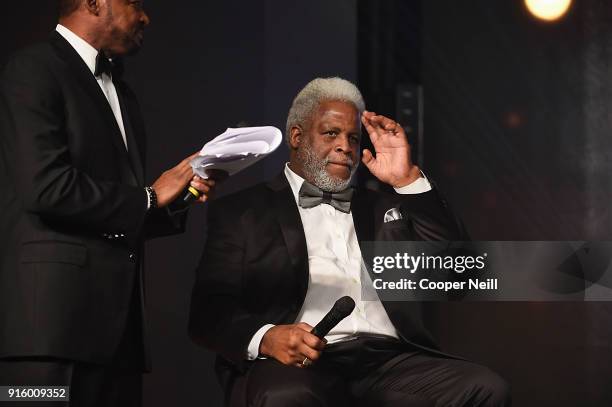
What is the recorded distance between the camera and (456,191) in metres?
3.50

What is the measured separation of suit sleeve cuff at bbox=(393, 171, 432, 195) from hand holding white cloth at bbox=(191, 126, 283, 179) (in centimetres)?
68

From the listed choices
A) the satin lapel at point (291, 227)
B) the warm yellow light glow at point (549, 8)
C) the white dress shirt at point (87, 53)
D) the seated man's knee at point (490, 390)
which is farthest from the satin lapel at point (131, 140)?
the warm yellow light glow at point (549, 8)

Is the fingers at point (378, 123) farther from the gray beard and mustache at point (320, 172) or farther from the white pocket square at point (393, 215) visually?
the white pocket square at point (393, 215)

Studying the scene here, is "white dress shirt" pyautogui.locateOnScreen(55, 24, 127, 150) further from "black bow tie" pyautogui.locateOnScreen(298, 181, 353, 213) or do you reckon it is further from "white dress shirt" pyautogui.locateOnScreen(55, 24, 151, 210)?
"black bow tie" pyautogui.locateOnScreen(298, 181, 353, 213)

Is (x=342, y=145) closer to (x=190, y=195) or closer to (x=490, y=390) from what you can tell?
(x=190, y=195)

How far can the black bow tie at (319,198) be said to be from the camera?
2.77 m

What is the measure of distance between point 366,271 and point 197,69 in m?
1.02

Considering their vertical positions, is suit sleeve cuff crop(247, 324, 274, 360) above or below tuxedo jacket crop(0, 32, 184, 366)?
below

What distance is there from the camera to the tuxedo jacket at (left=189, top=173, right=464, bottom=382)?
2.54 m

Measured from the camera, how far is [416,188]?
9.24ft

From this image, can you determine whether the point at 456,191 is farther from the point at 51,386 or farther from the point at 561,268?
the point at 51,386

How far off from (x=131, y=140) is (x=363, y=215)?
832 millimetres

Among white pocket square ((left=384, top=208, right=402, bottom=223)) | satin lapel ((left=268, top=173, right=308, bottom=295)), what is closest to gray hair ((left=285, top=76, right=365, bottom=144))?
satin lapel ((left=268, top=173, right=308, bottom=295))

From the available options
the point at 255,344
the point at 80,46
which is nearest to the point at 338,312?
the point at 255,344
